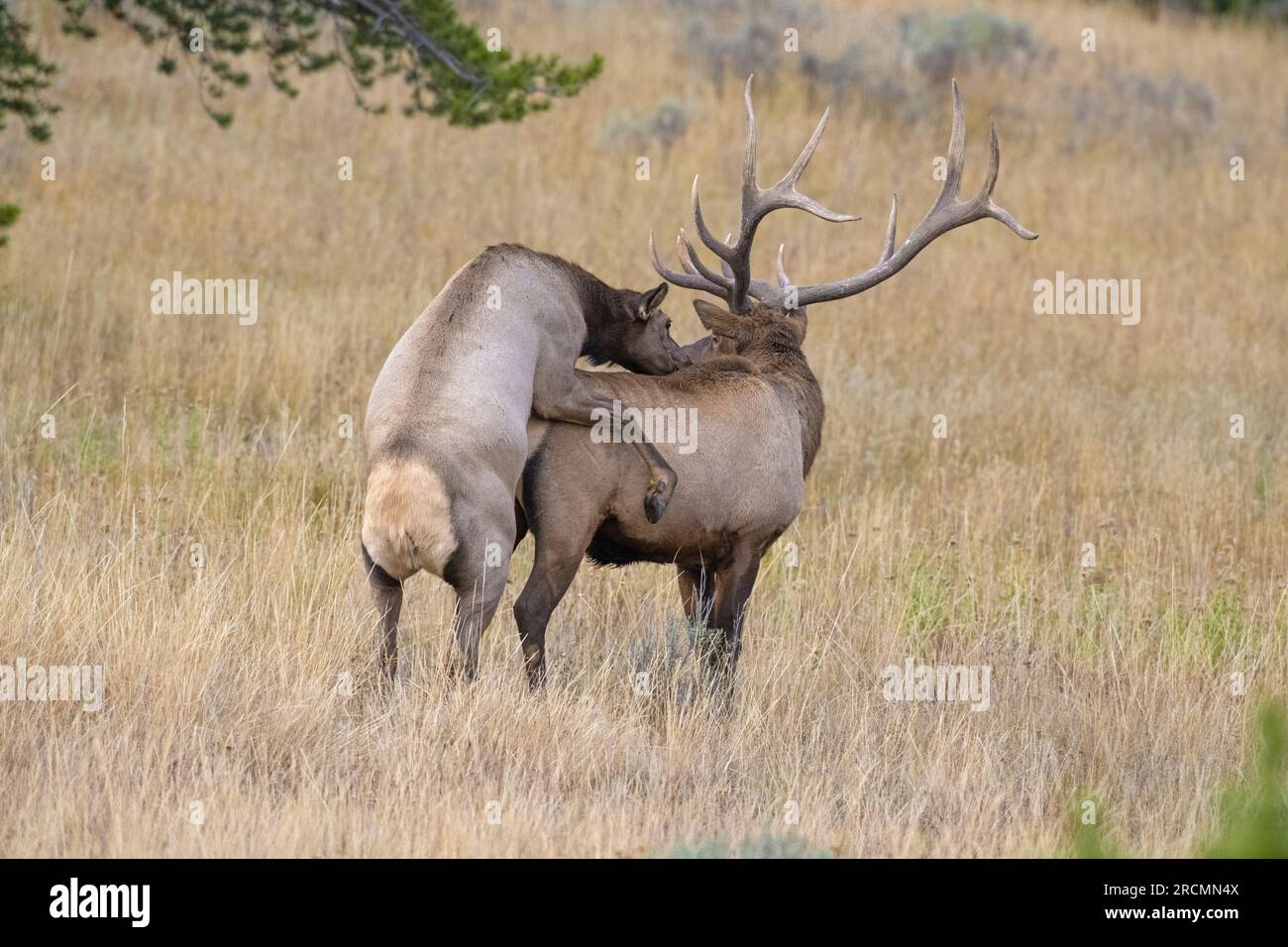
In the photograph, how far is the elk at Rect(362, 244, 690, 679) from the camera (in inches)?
221

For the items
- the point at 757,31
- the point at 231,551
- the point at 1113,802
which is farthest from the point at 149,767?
the point at 757,31

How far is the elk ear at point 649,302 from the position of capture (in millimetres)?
6832

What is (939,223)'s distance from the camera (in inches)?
312

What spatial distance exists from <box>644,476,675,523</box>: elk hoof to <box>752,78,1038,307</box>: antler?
1663mm

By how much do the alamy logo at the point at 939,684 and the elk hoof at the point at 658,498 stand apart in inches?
54.2

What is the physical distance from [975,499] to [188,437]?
4.56m

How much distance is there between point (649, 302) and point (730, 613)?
1312 mm

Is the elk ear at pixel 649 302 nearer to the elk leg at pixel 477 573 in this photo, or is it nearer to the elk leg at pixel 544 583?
the elk leg at pixel 544 583

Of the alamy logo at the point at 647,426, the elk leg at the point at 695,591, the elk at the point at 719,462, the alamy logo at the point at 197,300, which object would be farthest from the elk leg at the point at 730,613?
the alamy logo at the point at 197,300

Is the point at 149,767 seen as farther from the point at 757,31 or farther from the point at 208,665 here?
the point at 757,31

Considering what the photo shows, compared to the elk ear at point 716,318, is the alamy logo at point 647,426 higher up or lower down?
lower down

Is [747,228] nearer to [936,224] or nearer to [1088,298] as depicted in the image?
[936,224]

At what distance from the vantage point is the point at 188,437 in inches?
377
